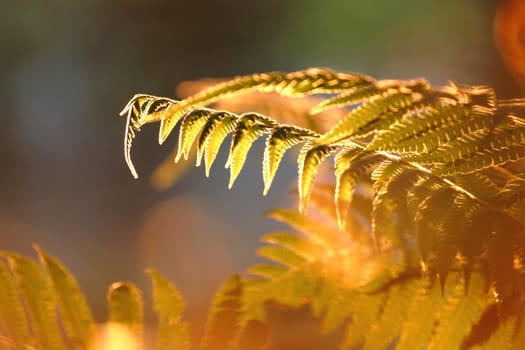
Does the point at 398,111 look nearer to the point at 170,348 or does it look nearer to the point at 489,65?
the point at 170,348

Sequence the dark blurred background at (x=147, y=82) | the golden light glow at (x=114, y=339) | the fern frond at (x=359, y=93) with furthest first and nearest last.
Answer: the dark blurred background at (x=147, y=82) < the golden light glow at (x=114, y=339) < the fern frond at (x=359, y=93)

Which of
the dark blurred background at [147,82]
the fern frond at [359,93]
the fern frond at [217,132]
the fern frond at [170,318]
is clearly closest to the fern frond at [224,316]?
the fern frond at [170,318]

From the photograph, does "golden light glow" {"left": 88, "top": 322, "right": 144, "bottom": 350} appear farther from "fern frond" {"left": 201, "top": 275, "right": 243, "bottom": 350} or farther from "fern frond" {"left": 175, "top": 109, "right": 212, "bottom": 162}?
"fern frond" {"left": 175, "top": 109, "right": 212, "bottom": 162}

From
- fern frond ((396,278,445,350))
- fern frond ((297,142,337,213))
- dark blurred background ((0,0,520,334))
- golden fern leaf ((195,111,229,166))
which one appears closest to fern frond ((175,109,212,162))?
golden fern leaf ((195,111,229,166))

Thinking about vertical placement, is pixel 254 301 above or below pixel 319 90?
below

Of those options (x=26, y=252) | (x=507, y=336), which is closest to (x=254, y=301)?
(x=507, y=336)

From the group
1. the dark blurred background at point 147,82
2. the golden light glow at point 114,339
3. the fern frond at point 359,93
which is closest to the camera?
the fern frond at point 359,93

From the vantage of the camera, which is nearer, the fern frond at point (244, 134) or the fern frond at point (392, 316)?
the fern frond at point (244, 134)

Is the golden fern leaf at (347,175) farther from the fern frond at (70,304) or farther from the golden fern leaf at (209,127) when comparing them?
the fern frond at (70,304)
